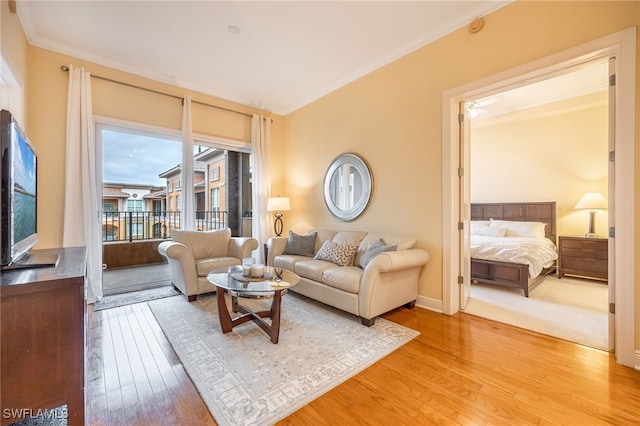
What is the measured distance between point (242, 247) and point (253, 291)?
5.59 feet

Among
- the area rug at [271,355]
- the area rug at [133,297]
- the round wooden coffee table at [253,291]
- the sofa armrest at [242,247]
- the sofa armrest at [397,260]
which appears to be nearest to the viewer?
the area rug at [271,355]

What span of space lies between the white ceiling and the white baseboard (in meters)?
2.98

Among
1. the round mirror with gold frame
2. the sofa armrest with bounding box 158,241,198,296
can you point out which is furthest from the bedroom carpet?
the sofa armrest with bounding box 158,241,198,296

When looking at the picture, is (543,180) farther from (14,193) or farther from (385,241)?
(14,193)

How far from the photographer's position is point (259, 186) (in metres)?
4.89

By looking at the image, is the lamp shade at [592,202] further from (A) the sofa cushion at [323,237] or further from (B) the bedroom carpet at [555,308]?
(A) the sofa cushion at [323,237]

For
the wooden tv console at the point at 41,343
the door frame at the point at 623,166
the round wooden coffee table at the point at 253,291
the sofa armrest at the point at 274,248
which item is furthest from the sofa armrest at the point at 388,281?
the wooden tv console at the point at 41,343

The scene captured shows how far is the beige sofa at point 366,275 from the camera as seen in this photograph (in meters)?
2.60

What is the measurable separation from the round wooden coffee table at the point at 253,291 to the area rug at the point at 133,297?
1.32m

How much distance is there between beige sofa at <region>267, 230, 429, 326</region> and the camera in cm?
260

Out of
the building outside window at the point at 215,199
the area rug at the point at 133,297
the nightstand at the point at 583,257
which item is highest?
the building outside window at the point at 215,199

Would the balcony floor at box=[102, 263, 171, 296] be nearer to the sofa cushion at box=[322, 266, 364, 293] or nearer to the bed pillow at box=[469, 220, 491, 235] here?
the sofa cushion at box=[322, 266, 364, 293]

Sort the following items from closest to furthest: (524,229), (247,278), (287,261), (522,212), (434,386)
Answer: (434,386)
(247,278)
(287,261)
(524,229)
(522,212)

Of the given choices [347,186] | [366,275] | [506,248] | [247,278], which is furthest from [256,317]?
[506,248]
